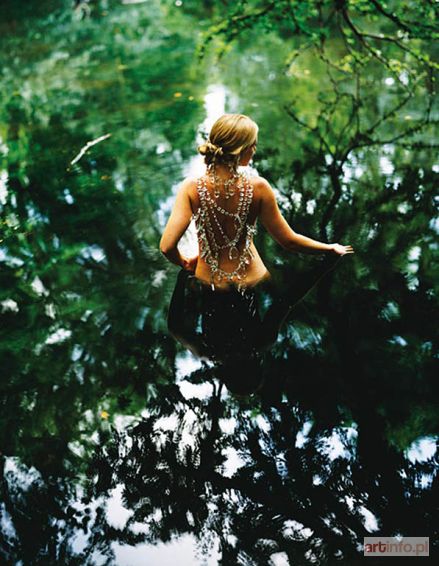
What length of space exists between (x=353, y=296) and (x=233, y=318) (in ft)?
2.88

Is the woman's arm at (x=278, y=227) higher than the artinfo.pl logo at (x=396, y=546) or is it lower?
higher

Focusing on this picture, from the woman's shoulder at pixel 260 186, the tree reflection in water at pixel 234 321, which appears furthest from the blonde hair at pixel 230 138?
the tree reflection in water at pixel 234 321

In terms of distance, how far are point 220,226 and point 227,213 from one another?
0.11 meters

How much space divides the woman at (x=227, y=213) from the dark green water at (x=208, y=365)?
0.51 m

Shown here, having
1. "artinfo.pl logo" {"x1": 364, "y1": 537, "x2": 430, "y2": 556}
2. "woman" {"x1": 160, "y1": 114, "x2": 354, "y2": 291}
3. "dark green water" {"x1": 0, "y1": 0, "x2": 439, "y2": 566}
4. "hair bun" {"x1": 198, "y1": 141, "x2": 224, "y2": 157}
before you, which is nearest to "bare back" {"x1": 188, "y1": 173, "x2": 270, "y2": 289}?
"woman" {"x1": 160, "y1": 114, "x2": 354, "y2": 291}

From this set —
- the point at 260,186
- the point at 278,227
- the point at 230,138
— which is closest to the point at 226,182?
the point at 260,186

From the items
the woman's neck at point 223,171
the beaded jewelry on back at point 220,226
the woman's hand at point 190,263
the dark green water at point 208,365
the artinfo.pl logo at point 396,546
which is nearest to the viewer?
the artinfo.pl logo at point 396,546

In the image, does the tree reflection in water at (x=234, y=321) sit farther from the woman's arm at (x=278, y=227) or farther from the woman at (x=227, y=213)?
the woman's arm at (x=278, y=227)

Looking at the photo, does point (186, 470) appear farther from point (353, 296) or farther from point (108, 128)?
point (108, 128)

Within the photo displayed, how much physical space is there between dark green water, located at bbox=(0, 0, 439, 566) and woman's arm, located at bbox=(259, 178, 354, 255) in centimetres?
51

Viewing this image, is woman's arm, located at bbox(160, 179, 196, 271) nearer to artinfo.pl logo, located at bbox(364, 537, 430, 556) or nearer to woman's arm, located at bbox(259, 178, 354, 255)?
woman's arm, located at bbox(259, 178, 354, 255)

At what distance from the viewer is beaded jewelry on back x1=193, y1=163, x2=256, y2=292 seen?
9.91 feet

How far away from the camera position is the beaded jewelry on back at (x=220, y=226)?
3021 mm

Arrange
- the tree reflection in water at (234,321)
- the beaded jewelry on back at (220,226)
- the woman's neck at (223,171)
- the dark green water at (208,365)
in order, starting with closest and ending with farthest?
1. the dark green water at (208,365)
2. the woman's neck at (223,171)
3. the beaded jewelry on back at (220,226)
4. the tree reflection in water at (234,321)
